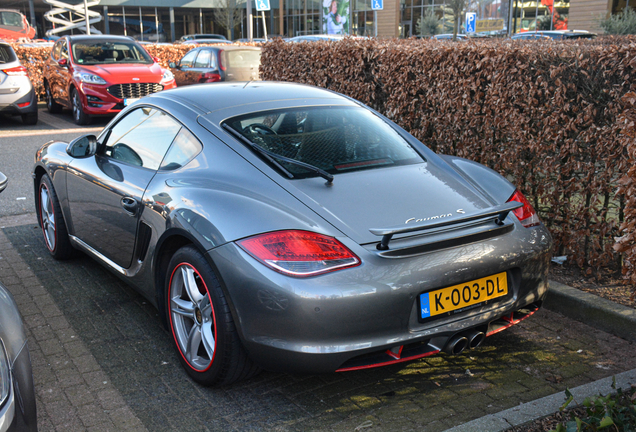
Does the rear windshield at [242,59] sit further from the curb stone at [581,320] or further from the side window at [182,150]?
the curb stone at [581,320]

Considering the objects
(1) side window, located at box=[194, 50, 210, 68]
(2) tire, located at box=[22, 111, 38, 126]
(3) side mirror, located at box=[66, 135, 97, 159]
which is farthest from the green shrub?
(1) side window, located at box=[194, 50, 210, 68]

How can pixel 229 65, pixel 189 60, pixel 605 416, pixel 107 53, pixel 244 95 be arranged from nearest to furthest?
pixel 605 416 → pixel 244 95 → pixel 107 53 → pixel 229 65 → pixel 189 60

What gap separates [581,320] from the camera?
3.98 m

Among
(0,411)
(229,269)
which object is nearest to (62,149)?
(229,269)

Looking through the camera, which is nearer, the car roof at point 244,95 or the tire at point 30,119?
the car roof at point 244,95

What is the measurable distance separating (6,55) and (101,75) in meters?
2.04

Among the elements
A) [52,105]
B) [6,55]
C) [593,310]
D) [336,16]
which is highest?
[336,16]

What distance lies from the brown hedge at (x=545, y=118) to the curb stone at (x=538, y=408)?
1.27 metres

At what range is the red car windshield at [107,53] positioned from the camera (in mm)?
13530

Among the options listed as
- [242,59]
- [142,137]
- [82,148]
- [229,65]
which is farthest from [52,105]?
[142,137]

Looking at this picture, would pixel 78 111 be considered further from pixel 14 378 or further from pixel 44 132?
pixel 14 378

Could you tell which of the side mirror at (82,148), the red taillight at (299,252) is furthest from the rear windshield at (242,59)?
the red taillight at (299,252)

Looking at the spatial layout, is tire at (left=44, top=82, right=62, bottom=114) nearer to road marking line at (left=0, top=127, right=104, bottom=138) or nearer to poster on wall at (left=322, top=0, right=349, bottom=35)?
road marking line at (left=0, top=127, right=104, bottom=138)

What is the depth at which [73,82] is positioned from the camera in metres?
13.3
